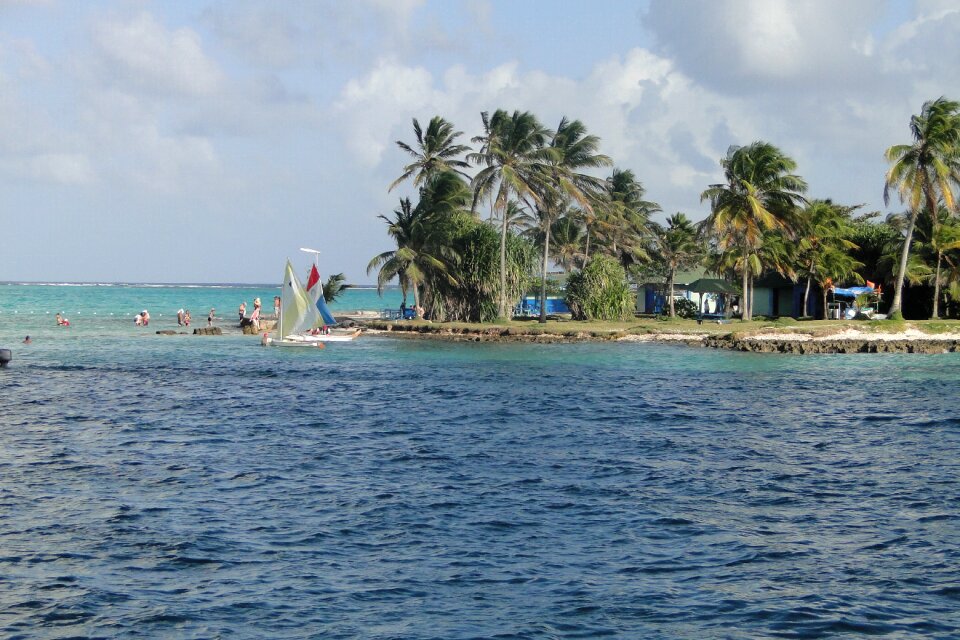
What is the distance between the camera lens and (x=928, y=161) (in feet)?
208

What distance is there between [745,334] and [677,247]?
66.4 ft

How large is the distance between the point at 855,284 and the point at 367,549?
69280 millimetres

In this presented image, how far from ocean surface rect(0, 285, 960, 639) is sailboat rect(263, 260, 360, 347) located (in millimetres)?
16570

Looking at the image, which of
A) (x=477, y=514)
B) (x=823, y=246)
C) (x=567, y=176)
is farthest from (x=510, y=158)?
(x=477, y=514)

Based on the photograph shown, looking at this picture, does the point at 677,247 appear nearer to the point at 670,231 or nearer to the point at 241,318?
the point at 670,231

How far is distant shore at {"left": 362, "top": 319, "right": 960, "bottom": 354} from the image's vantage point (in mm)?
56000

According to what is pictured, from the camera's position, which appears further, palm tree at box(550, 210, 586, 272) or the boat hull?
palm tree at box(550, 210, 586, 272)

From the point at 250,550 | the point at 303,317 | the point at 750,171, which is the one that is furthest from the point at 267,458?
the point at 750,171

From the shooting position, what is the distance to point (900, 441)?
2581 centimetres

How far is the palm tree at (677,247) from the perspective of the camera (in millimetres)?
78875

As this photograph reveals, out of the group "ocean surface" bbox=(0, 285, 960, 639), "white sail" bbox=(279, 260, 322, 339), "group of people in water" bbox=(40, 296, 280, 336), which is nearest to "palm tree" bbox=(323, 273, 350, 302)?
"group of people in water" bbox=(40, 296, 280, 336)

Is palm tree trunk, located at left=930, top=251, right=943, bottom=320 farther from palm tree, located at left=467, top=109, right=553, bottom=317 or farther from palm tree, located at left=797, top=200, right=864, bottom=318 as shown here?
palm tree, located at left=467, top=109, right=553, bottom=317

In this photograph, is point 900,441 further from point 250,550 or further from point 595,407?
point 250,550

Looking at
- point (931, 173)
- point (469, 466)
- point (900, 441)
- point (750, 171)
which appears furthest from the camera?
point (750, 171)
